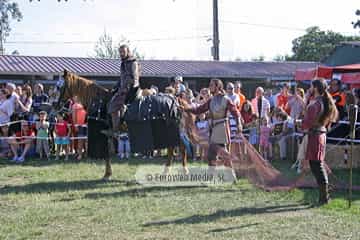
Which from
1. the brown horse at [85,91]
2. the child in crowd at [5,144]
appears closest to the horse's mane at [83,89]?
the brown horse at [85,91]

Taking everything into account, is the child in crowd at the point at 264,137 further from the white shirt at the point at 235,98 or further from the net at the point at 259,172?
the net at the point at 259,172

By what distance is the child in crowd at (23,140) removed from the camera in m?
13.6

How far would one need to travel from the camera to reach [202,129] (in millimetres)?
11328

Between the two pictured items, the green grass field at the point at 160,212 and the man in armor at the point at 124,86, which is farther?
the man in armor at the point at 124,86

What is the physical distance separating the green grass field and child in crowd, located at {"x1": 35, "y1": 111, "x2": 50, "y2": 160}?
3.14 m

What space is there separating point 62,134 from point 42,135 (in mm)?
505

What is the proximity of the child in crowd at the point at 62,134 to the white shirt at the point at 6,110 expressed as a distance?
4.01 feet

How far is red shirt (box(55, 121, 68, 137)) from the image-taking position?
13703 millimetres

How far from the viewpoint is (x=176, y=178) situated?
400 inches

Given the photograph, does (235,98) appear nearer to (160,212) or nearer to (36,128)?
(36,128)

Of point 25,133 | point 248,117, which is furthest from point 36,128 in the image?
point 248,117

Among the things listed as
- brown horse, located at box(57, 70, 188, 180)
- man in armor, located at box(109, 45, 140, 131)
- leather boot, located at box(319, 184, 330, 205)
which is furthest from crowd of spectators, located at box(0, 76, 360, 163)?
leather boot, located at box(319, 184, 330, 205)

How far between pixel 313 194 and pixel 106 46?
5299cm

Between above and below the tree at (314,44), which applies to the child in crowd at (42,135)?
below
